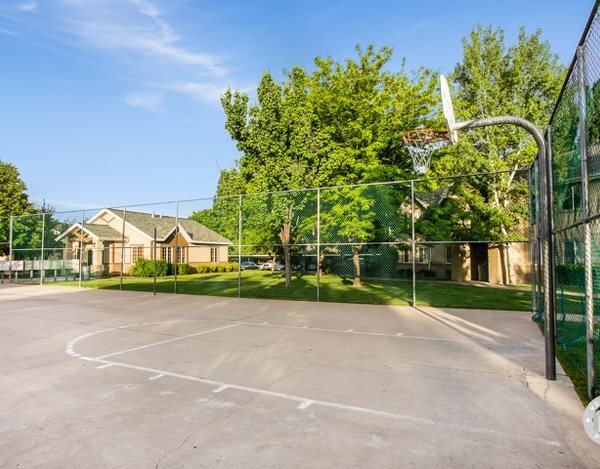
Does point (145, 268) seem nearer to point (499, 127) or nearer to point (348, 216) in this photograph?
point (348, 216)

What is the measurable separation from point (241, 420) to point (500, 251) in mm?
20943

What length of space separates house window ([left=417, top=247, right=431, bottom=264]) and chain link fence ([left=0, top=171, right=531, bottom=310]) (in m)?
0.09

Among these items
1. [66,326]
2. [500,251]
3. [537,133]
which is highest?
[537,133]

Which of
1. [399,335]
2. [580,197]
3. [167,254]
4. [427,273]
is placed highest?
[580,197]

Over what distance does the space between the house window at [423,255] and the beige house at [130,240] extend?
53.4 ft

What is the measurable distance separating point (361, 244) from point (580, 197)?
31.3ft

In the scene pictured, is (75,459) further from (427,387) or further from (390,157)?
(390,157)

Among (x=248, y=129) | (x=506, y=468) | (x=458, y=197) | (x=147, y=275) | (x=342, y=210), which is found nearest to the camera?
(x=506, y=468)

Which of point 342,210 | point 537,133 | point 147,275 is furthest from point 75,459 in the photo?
point 147,275

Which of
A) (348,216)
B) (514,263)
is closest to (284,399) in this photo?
(348,216)

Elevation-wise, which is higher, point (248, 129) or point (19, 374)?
point (248, 129)

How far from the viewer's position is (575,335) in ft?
23.1

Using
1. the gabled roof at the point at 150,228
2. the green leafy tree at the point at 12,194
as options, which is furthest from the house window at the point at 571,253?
the green leafy tree at the point at 12,194

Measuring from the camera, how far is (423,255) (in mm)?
27453
